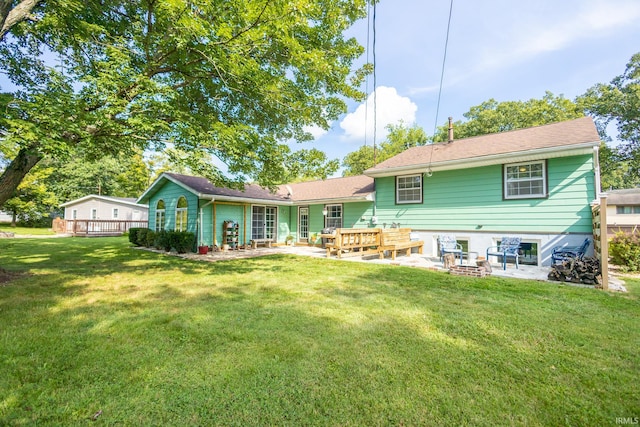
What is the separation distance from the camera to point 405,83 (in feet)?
35.8

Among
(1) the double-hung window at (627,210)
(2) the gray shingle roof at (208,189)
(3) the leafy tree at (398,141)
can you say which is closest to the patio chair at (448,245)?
(2) the gray shingle roof at (208,189)

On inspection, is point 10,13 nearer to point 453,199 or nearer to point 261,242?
point 261,242

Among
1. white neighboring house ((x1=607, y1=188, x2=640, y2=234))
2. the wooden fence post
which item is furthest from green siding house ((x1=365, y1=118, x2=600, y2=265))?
white neighboring house ((x1=607, y1=188, x2=640, y2=234))

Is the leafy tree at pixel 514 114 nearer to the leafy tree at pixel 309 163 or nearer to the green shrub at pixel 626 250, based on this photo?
the green shrub at pixel 626 250

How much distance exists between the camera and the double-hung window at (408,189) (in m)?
11.1

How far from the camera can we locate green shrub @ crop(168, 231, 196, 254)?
36.2ft

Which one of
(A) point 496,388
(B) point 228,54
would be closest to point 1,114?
(B) point 228,54

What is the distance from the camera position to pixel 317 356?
9.06ft

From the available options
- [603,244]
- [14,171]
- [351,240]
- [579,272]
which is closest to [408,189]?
[351,240]

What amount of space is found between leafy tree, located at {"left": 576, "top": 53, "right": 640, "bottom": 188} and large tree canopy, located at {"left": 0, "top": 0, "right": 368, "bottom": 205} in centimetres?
2170

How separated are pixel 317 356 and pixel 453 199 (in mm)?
9128

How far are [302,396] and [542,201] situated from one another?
953 centimetres

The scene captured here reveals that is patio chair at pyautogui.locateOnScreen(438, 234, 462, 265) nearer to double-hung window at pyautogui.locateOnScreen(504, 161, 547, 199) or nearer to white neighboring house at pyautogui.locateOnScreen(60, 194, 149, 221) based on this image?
double-hung window at pyautogui.locateOnScreen(504, 161, 547, 199)

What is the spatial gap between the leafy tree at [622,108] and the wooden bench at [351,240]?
69.5ft
